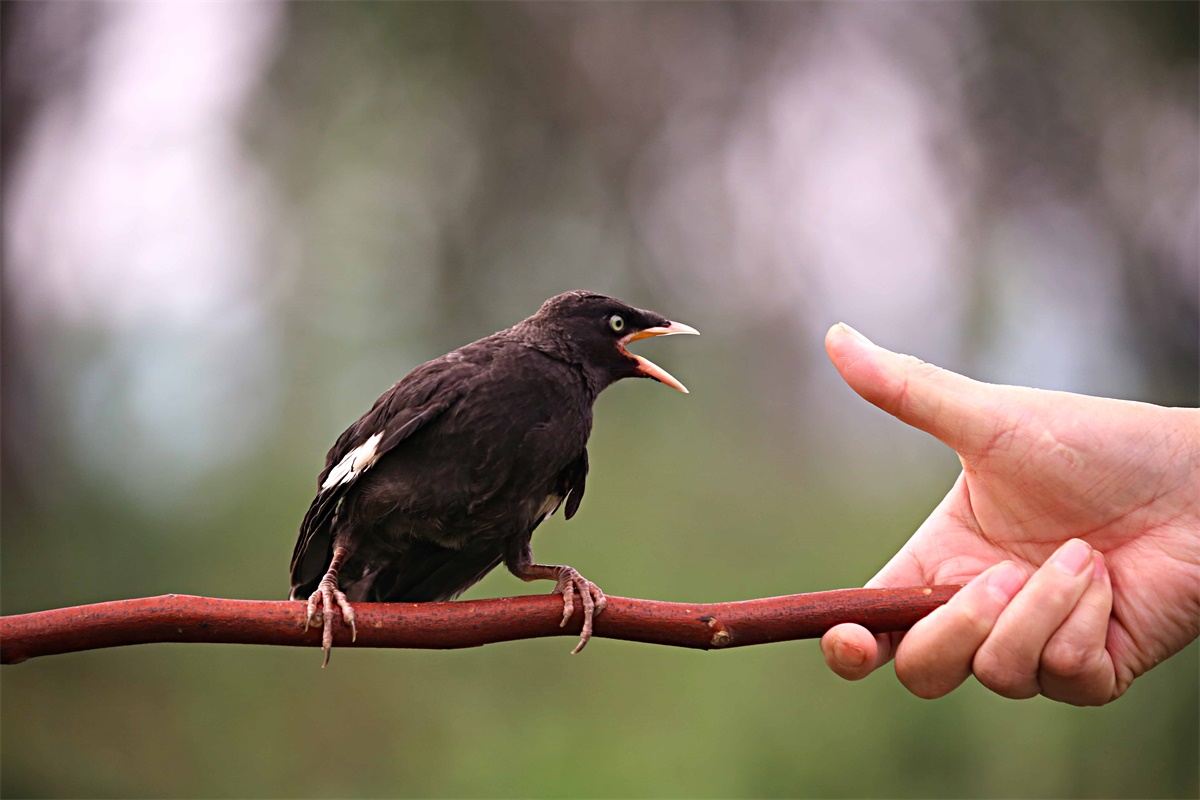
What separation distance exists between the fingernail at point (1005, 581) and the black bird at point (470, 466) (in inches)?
35.1

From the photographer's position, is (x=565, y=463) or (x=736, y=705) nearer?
(x=565, y=463)

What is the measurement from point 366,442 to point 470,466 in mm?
334

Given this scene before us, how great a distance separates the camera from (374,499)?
220cm

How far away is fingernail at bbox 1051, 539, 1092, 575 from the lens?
1.93m

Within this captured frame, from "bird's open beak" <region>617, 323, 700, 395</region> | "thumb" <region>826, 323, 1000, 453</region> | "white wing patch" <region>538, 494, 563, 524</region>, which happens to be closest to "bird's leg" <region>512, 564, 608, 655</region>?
"white wing patch" <region>538, 494, 563, 524</region>

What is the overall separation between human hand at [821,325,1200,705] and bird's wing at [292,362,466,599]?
994mm

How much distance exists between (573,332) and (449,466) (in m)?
0.53

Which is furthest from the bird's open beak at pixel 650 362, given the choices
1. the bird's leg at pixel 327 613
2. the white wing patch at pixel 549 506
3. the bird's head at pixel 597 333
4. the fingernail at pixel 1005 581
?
the bird's leg at pixel 327 613

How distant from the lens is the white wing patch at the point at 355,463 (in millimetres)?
2193

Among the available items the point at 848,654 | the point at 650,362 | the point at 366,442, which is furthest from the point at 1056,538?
the point at 366,442

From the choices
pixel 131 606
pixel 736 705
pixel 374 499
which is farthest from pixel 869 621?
pixel 736 705

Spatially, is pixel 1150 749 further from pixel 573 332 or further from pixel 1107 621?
pixel 573 332

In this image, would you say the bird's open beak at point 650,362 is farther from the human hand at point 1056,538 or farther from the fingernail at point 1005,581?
the fingernail at point 1005,581

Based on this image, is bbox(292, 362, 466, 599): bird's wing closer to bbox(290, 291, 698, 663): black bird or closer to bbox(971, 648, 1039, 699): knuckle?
bbox(290, 291, 698, 663): black bird
